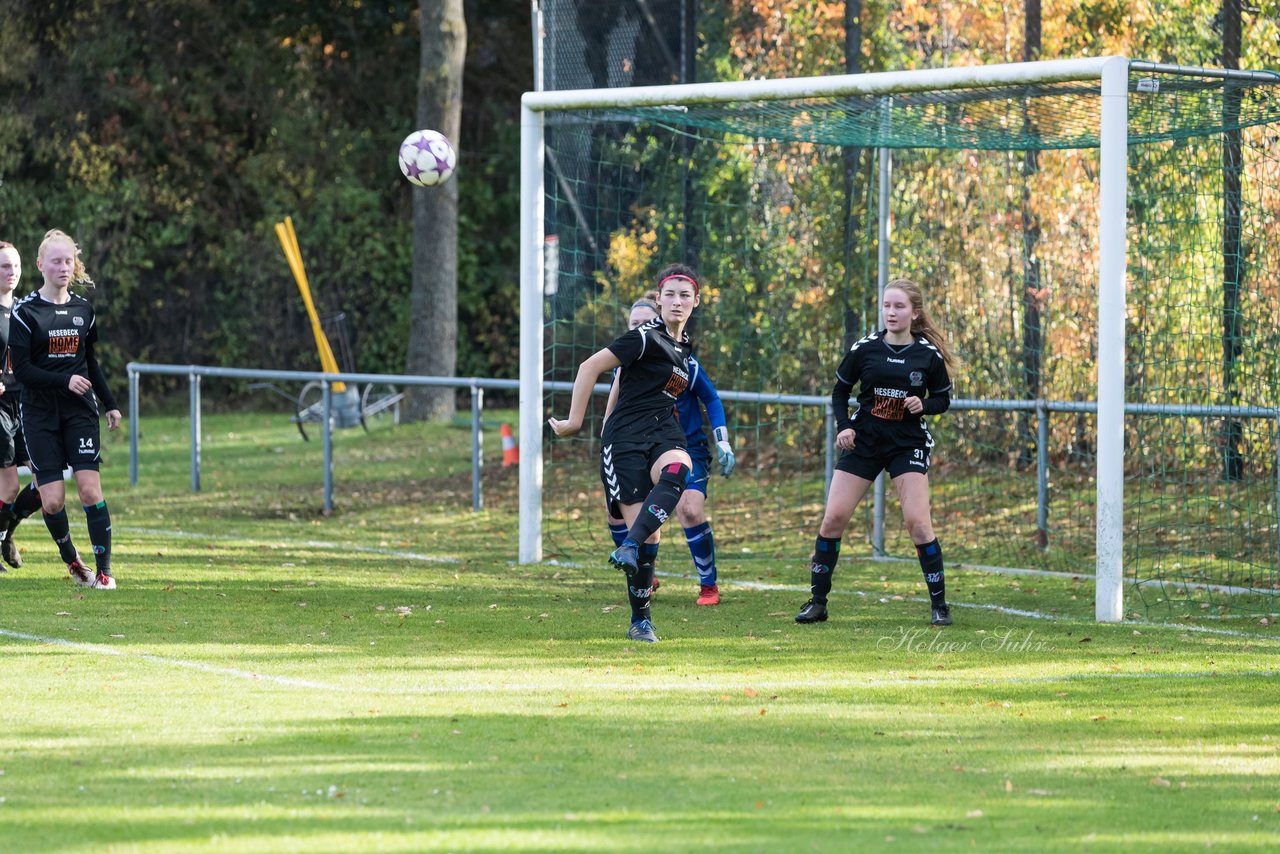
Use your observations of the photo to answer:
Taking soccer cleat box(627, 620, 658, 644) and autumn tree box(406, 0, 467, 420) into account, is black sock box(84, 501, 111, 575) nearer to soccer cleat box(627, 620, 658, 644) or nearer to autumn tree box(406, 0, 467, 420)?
soccer cleat box(627, 620, 658, 644)

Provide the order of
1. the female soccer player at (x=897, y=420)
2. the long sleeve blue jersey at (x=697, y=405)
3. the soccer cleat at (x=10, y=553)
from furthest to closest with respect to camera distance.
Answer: the soccer cleat at (x=10, y=553) < the long sleeve blue jersey at (x=697, y=405) < the female soccer player at (x=897, y=420)

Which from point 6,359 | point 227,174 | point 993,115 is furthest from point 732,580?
point 227,174

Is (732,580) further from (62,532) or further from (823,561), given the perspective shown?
(62,532)

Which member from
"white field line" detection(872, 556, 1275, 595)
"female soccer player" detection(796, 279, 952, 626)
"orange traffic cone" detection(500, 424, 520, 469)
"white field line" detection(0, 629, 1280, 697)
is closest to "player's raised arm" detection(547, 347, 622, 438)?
"white field line" detection(0, 629, 1280, 697)

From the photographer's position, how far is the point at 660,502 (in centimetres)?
775

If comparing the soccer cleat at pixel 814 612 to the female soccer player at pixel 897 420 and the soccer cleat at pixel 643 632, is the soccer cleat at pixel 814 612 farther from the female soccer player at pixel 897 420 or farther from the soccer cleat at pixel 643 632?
the soccer cleat at pixel 643 632

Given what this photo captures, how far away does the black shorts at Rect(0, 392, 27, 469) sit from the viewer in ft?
31.7

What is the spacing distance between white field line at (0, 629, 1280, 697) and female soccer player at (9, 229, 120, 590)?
1925mm

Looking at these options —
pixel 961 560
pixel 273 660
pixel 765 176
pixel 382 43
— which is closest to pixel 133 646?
pixel 273 660

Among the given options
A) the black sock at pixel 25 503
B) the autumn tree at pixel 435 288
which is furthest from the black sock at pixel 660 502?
the autumn tree at pixel 435 288

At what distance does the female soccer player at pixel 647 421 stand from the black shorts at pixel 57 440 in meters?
2.80

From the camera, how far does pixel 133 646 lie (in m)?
7.63

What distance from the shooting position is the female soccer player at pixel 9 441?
9273mm

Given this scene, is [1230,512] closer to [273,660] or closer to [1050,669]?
[1050,669]
